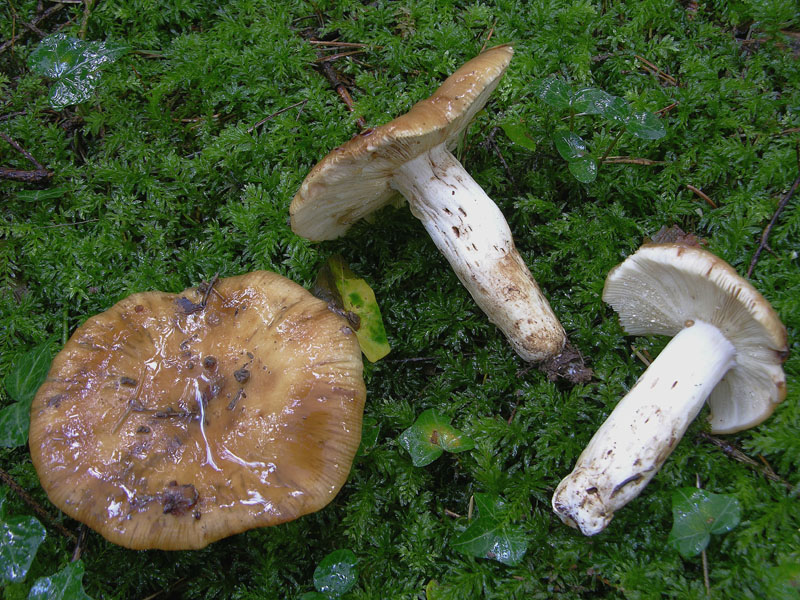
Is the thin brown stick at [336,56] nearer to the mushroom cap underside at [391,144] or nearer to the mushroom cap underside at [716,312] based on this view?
the mushroom cap underside at [391,144]

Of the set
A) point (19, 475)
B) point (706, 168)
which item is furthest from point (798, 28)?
point (19, 475)

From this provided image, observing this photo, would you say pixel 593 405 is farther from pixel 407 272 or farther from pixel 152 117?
pixel 152 117

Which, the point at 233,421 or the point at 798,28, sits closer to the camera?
the point at 233,421

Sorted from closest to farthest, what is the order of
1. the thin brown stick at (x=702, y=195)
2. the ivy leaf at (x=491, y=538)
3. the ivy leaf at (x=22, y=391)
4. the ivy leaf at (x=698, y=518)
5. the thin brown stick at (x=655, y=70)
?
the ivy leaf at (x=698, y=518)
the ivy leaf at (x=491, y=538)
the ivy leaf at (x=22, y=391)
the thin brown stick at (x=702, y=195)
the thin brown stick at (x=655, y=70)

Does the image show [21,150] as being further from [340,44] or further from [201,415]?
[201,415]

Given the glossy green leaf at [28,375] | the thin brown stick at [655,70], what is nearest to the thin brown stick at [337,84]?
the thin brown stick at [655,70]

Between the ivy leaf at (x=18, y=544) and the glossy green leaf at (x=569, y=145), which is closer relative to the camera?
the ivy leaf at (x=18, y=544)

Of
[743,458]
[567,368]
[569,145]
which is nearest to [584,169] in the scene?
[569,145]
